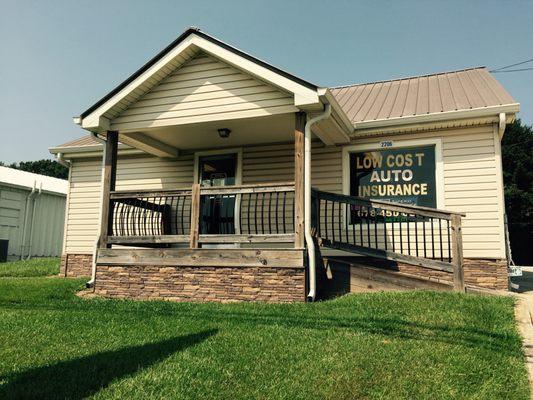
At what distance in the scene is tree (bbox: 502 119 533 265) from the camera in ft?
74.7

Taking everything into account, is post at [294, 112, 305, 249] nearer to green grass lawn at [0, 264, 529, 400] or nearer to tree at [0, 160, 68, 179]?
green grass lawn at [0, 264, 529, 400]

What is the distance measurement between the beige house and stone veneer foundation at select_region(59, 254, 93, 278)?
2118 mm

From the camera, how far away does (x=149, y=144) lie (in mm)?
9414

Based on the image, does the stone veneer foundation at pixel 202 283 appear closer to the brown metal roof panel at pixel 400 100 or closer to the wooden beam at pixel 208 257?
the wooden beam at pixel 208 257

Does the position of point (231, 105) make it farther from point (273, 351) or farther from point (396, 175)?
point (273, 351)

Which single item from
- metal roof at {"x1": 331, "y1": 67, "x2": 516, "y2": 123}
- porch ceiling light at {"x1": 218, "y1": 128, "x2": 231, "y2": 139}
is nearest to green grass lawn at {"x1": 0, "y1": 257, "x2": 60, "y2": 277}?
porch ceiling light at {"x1": 218, "y1": 128, "x2": 231, "y2": 139}

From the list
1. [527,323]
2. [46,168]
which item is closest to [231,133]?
[527,323]

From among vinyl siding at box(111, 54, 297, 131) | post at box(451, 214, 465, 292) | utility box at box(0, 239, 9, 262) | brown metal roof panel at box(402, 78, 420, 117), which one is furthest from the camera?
utility box at box(0, 239, 9, 262)

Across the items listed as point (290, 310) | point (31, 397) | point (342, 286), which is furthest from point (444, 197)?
point (31, 397)

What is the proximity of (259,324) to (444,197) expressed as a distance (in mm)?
4875

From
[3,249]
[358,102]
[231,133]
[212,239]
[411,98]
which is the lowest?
[3,249]

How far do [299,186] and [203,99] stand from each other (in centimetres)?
234

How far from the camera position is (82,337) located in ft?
15.1

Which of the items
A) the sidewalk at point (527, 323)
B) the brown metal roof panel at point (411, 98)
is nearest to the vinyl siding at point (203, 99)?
the brown metal roof panel at point (411, 98)
